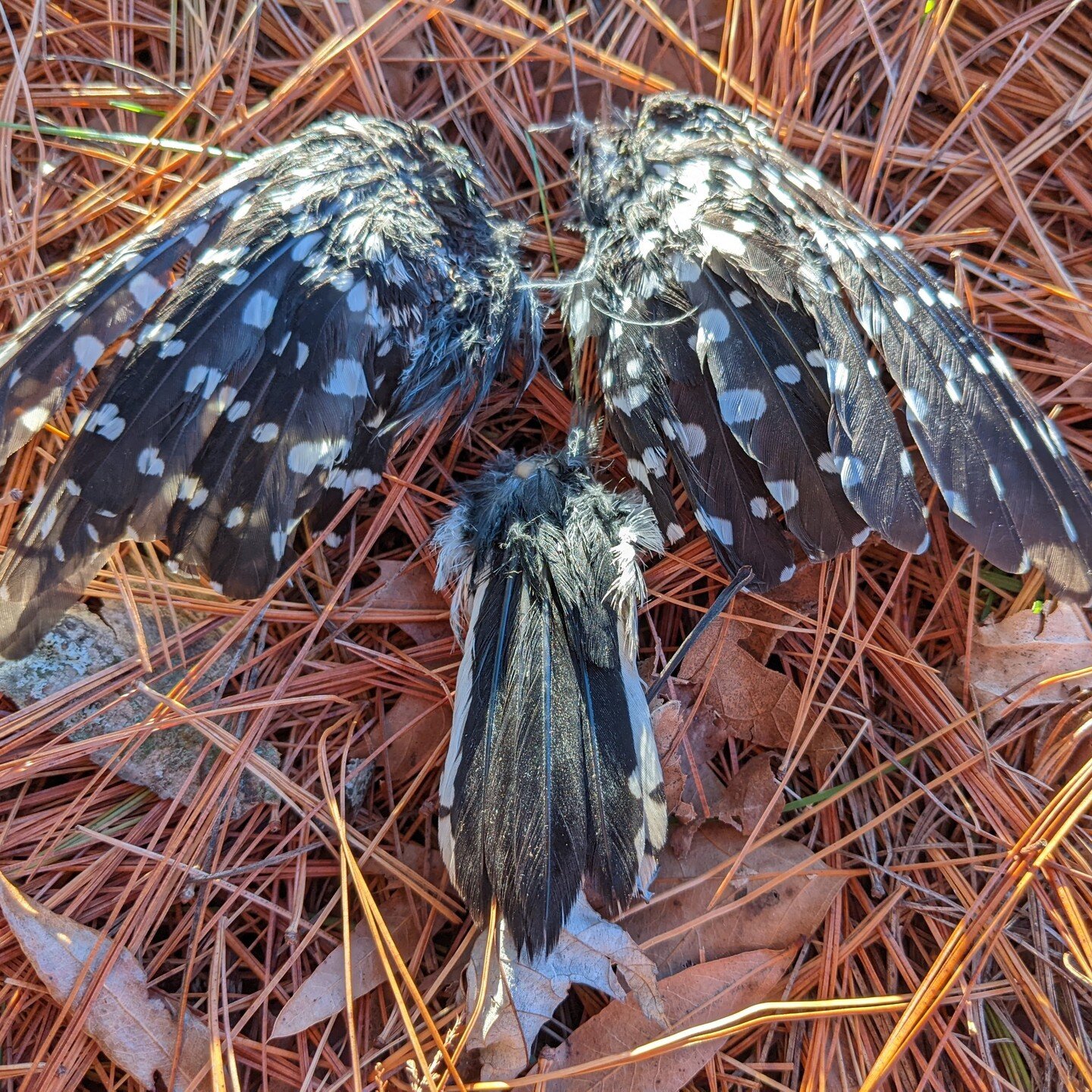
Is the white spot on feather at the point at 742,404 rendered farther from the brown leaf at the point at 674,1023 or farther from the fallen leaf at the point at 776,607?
the brown leaf at the point at 674,1023

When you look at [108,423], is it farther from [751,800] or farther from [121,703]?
[751,800]

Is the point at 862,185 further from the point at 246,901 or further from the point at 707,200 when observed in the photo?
the point at 246,901

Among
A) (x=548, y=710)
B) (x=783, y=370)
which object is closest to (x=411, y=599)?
(x=548, y=710)

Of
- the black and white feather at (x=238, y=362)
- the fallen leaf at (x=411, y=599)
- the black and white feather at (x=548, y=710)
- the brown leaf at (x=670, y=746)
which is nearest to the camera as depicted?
the black and white feather at (x=548, y=710)

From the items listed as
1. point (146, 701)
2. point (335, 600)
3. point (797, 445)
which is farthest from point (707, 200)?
point (146, 701)

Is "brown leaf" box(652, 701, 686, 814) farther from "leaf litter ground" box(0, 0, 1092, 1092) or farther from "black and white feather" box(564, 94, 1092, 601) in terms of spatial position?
"black and white feather" box(564, 94, 1092, 601)

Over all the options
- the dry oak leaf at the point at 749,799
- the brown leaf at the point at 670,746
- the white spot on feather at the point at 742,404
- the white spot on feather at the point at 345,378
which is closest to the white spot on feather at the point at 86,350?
the white spot on feather at the point at 345,378

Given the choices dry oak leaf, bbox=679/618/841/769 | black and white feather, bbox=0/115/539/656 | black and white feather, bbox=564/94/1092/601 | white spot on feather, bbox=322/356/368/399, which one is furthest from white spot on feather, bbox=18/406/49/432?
dry oak leaf, bbox=679/618/841/769
